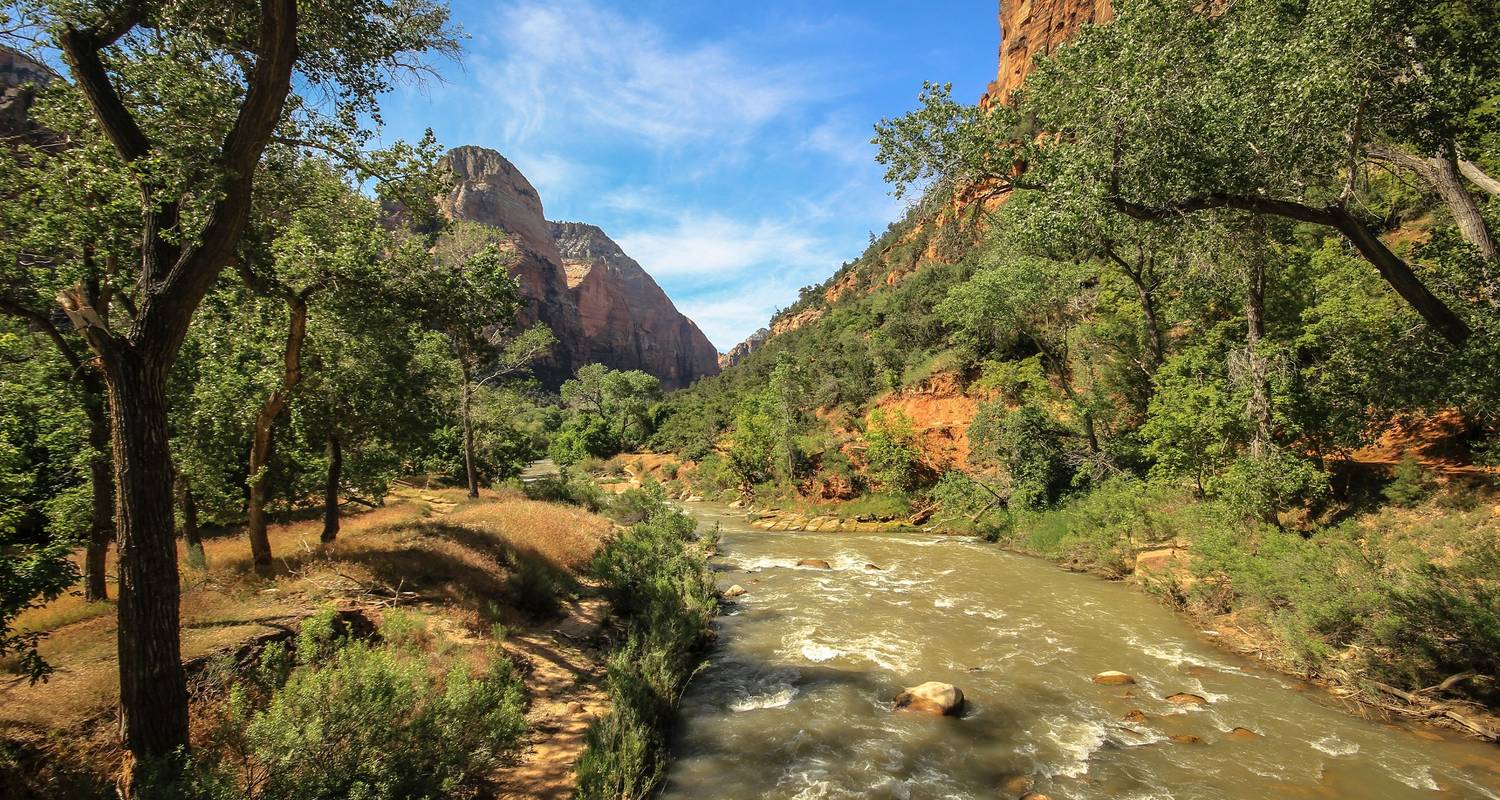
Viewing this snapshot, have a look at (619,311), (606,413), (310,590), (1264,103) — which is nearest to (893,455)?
(1264,103)

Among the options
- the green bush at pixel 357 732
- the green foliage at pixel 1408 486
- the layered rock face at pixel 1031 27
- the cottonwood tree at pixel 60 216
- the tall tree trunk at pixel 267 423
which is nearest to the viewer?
the green bush at pixel 357 732

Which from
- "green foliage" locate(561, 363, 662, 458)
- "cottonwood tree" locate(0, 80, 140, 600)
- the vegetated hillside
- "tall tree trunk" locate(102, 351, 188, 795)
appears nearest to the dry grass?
"tall tree trunk" locate(102, 351, 188, 795)

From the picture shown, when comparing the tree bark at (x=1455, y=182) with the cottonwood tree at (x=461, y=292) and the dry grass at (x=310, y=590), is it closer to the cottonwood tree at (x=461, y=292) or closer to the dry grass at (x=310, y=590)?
the cottonwood tree at (x=461, y=292)

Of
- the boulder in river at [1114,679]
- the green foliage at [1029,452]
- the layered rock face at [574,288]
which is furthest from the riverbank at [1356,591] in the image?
the layered rock face at [574,288]

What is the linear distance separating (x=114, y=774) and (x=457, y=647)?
417cm

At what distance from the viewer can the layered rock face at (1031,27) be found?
6006 cm

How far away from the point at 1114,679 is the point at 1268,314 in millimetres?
13106

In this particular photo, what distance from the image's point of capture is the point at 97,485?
902cm

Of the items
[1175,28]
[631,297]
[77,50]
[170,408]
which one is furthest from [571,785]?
[631,297]

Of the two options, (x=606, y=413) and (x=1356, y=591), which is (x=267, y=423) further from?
(x=606, y=413)

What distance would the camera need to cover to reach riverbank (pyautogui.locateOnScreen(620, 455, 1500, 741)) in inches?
298

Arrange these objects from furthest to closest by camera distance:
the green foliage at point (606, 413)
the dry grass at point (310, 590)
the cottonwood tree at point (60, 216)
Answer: the green foliage at point (606, 413)
the dry grass at point (310, 590)
the cottonwood tree at point (60, 216)

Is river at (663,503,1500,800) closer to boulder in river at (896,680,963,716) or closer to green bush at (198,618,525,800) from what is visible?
boulder in river at (896,680,963,716)

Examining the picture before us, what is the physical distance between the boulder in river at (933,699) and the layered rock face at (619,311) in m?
143
